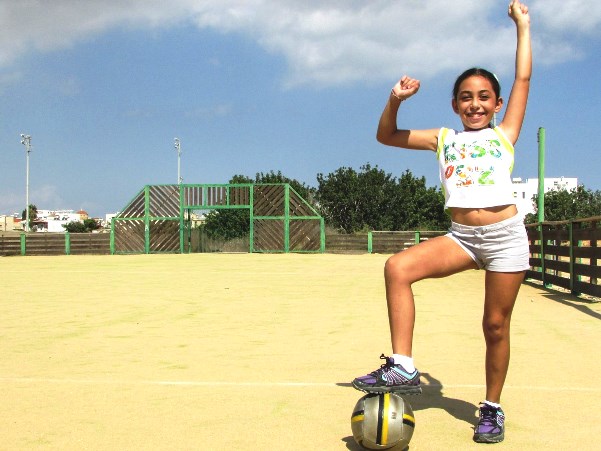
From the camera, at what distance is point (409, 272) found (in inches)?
148

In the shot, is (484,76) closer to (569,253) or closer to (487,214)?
(487,214)

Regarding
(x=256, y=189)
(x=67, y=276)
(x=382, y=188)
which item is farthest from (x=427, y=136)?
(x=382, y=188)

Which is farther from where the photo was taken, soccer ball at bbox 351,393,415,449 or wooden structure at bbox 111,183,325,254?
wooden structure at bbox 111,183,325,254

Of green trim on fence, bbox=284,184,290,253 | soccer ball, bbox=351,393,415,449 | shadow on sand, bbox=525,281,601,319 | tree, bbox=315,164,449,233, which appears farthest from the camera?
tree, bbox=315,164,449,233

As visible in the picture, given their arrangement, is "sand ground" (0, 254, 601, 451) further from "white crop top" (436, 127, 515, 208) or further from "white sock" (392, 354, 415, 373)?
"white crop top" (436, 127, 515, 208)

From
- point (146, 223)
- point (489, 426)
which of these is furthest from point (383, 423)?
point (146, 223)

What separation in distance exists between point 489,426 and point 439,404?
810 millimetres

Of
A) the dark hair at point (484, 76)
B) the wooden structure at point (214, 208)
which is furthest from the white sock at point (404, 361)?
the wooden structure at point (214, 208)

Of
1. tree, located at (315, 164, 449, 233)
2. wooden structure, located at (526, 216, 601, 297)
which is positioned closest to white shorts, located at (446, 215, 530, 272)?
wooden structure, located at (526, 216, 601, 297)

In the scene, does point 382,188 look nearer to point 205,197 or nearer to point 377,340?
point 205,197

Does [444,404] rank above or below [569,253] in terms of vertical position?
below

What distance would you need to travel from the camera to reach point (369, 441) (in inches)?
135

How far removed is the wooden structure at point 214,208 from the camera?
36.1 meters

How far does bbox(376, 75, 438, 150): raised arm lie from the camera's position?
395cm
